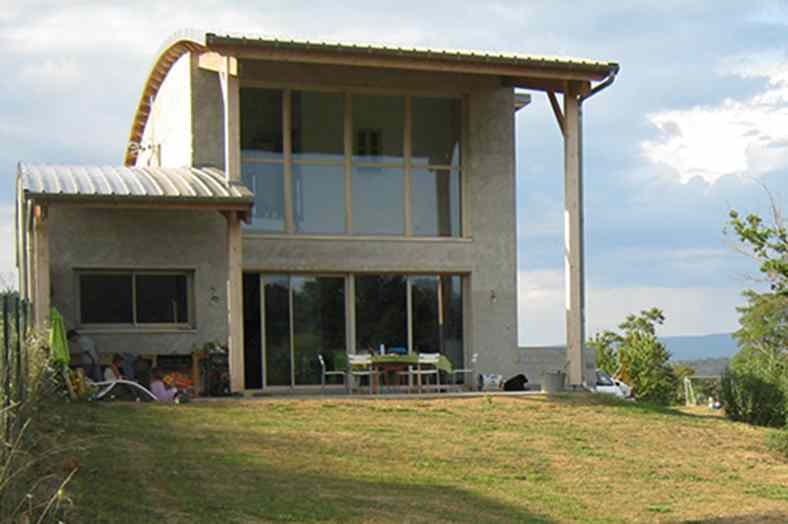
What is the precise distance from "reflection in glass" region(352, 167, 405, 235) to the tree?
14.3 m

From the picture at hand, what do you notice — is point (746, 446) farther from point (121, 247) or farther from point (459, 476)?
point (121, 247)

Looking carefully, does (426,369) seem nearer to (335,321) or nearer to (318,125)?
(335,321)

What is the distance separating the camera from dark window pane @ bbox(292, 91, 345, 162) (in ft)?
63.5

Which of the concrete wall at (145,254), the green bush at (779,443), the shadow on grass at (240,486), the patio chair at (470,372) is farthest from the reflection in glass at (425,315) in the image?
the shadow on grass at (240,486)

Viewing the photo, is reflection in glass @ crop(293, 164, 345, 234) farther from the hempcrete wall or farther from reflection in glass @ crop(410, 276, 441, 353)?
reflection in glass @ crop(410, 276, 441, 353)

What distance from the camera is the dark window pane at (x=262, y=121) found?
1912 cm

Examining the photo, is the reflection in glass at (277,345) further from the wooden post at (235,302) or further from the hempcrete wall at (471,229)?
the wooden post at (235,302)

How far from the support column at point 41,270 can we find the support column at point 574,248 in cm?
831

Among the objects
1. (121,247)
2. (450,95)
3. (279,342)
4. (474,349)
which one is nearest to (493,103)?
(450,95)

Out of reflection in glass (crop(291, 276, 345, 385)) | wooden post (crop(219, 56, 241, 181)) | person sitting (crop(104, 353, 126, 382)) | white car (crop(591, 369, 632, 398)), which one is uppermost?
wooden post (crop(219, 56, 241, 181))

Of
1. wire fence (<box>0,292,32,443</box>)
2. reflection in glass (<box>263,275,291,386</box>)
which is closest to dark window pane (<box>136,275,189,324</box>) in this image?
reflection in glass (<box>263,275,291,386</box>)

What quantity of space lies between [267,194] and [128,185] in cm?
285

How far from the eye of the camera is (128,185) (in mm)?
17078

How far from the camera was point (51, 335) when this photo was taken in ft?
48.0
